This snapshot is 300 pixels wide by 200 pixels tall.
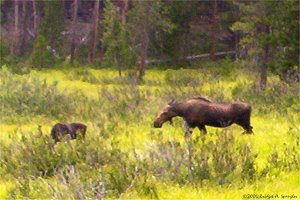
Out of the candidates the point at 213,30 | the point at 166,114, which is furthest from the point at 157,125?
the point at 213,30

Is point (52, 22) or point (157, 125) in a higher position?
point (157, 125)

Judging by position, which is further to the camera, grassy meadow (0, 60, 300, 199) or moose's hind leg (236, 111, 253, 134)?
moose's hind leg (236, 111, 253, 134)

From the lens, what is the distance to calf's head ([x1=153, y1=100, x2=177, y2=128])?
12375 mm

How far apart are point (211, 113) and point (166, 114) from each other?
1078mm

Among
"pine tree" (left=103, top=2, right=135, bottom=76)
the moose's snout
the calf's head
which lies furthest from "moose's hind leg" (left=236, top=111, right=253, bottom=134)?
"pine tree" (left=103, top=2, right=135, bottom=76)

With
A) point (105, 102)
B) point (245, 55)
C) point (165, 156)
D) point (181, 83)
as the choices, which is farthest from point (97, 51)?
point (165, 156)

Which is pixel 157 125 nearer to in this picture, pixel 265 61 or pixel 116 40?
pixel 265 61

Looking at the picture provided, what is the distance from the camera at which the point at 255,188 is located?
7.71 m

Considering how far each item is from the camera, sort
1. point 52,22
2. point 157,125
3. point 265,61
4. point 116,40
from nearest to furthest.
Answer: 1. point 157,125
2. point 265,61
3. point 116,40
4. point 52,22

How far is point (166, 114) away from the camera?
12.5 metres

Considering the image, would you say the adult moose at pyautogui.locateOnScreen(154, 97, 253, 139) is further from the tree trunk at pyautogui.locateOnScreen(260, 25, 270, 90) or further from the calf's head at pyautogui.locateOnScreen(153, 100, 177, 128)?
the tree trunk at pyautogui.locateOnScreen(260, 25, 270, 90)

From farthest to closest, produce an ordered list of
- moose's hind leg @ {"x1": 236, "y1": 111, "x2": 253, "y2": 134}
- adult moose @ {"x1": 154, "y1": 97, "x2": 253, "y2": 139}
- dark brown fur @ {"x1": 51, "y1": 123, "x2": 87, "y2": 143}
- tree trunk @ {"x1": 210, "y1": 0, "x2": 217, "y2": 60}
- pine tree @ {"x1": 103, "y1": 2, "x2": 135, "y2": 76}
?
1. tree trunk @ {"x1": 210, "y1": 0, "x2": 217, "y2": 60}
2. pine tree @ {"x1": 103, "y1": 2, "x2": 135, "y2": 76}
3. moose's hind leg @ {"x1": 236, "y1": 111, "x2": 253, "y2": 134}
4. adult moose @ {"x1": 154, "y1": 97, "x2": 253, "y2": 139}
5. dark brown fur @ {"x1": 51, "y1": 123, "x2": 87, "y2": 143}

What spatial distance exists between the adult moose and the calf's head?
9 cm

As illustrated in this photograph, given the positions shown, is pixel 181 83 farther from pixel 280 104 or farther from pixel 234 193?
pixel 234 193
